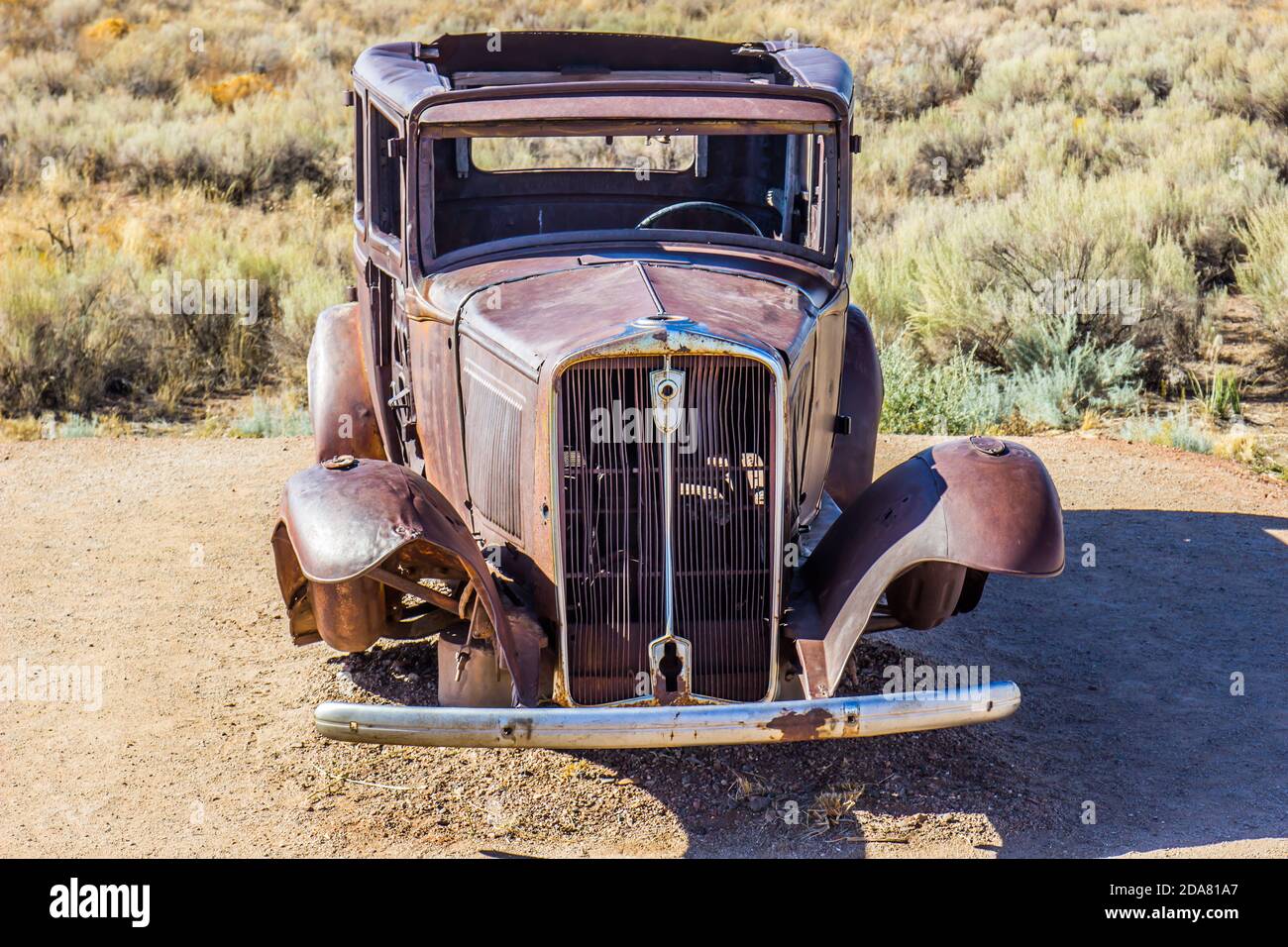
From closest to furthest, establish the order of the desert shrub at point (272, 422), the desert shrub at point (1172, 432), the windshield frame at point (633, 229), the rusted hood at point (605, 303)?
the rusted hood at point (605, 303)
the windshield frame at point (633, 229)
the desert shrub at point (1172, 432)
the desert shrub at point (272, 422)

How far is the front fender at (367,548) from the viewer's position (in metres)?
4.39

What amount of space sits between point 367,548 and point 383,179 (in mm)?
2516

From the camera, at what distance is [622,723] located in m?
3.97

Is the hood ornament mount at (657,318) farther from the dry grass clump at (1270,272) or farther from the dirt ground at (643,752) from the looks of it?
the dry grass clump at (1270,272)

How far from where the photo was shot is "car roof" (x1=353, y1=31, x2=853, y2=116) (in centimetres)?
621

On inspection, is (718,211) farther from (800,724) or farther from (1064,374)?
(1064,374)

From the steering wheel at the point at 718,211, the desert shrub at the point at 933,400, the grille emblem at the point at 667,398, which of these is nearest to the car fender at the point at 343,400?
the steering wheel at the point at 718,211

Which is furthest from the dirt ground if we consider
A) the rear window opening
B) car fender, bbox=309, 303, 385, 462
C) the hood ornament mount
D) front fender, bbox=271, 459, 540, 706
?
the rear window opening

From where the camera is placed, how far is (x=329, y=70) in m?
22.6

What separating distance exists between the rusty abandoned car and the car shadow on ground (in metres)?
0.48

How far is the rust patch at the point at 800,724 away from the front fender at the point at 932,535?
0.44m

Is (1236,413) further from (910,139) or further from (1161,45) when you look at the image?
(1161,45)

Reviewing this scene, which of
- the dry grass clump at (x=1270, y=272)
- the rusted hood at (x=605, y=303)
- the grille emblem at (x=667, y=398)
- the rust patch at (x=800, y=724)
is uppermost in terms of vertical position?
the rusted hood at (x=605, y=303)

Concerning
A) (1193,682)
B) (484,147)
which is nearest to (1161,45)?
(484,147)
